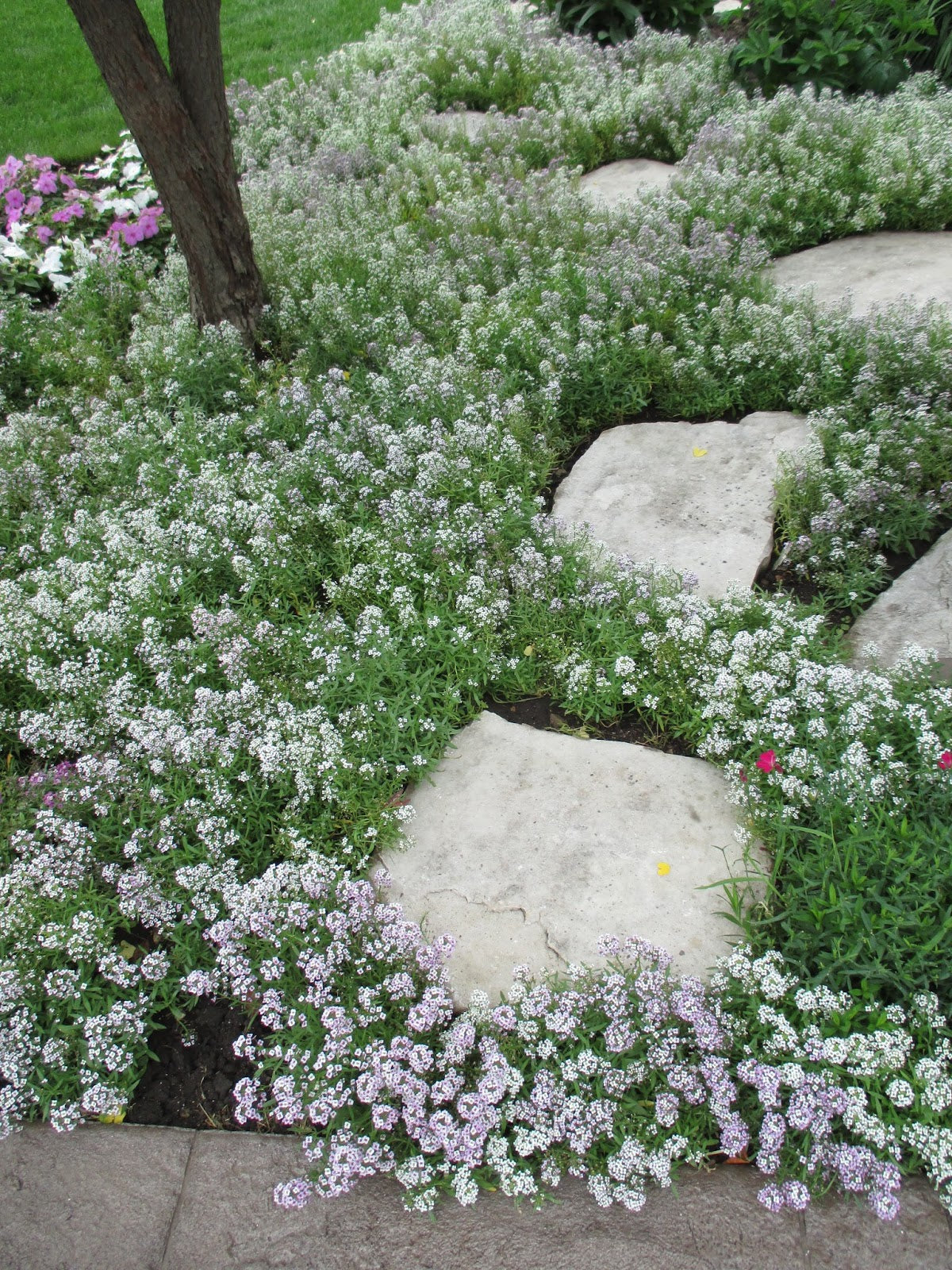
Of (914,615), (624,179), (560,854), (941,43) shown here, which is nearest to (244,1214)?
(560,854)

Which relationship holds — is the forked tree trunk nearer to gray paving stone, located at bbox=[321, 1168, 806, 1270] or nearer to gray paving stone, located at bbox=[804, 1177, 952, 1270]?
gray paving stone, located at bbox=[321, 1168, 806, 1270]

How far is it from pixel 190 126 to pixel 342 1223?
18.3 ft

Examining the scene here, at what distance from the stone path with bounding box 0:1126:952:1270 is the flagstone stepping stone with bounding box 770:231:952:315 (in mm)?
4781

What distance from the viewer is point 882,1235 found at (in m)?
2.49

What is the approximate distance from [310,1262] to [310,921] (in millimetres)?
1048

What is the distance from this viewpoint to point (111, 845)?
12.1ft

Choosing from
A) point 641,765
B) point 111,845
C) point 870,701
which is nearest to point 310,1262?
point 111,845

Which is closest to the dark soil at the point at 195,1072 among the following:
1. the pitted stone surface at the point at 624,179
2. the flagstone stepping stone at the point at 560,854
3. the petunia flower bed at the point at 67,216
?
the flagstone stepping stone at the point at 560,854

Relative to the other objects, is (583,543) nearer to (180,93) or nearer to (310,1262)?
(310,1262)

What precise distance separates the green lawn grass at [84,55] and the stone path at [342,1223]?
9420mm

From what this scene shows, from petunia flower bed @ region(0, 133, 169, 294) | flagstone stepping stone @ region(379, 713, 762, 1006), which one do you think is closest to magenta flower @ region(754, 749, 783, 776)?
flagstone stepping stone @ region(379, 713, 762, 1006)

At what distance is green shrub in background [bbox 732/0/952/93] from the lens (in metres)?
7.59

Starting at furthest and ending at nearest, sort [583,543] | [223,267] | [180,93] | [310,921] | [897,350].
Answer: [223,267] → [180,93] → [897,350] → [583,543] → [310,921]

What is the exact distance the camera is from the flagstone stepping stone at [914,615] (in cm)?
372
